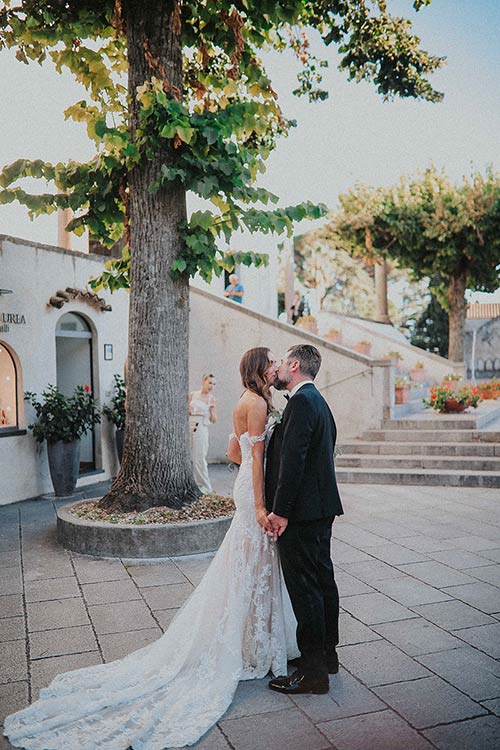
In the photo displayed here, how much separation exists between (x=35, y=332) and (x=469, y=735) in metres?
9.08

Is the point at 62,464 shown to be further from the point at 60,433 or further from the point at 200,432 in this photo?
the point at 200,432

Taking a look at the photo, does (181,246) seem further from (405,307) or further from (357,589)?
(405,307)

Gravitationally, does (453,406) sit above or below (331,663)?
above

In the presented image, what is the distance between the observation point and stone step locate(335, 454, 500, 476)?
11.3 meters

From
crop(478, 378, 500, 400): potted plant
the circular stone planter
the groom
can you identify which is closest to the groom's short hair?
the groom

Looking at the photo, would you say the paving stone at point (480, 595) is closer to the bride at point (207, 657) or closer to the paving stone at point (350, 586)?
the paving stone at point (350, 586)

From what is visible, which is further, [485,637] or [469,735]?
[485,637]

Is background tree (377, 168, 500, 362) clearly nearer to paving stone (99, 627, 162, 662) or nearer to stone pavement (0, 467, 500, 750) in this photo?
stone pavement (0, 467, 500, 750)

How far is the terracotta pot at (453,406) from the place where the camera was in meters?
14.1

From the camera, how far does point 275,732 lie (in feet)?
11.3

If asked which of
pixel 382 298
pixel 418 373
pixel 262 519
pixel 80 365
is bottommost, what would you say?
pixel 262 519

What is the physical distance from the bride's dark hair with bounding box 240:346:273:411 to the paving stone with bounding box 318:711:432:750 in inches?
69.9

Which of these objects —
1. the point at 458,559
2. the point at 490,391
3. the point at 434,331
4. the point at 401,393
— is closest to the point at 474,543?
the point at 458,559

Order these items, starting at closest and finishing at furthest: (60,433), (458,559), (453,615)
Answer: (453,615) < (458,559) < (60,433)
